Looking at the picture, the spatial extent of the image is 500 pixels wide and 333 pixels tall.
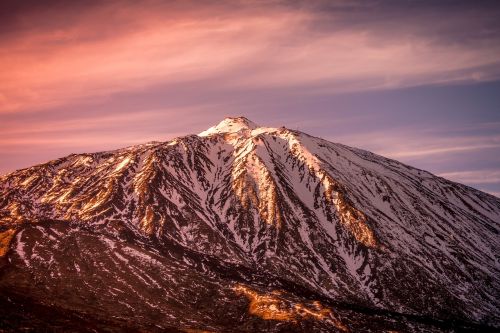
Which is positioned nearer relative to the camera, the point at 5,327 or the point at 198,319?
the point at 5,327

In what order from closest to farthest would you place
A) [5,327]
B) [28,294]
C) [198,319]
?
[5,327] < [28,294] < [198,319]

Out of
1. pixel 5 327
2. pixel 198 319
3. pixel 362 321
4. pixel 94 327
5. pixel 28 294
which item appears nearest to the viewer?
pixel 5 327

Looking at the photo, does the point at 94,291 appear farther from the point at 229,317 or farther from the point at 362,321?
the point at 362,321

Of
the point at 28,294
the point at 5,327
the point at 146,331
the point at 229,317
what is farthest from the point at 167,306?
the point at 5,327

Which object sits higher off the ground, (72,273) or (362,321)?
(72,273)

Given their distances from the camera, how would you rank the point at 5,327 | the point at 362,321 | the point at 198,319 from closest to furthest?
the point at 5,327
the point at 198,319
the point at 362,321

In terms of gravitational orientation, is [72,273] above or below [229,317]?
above

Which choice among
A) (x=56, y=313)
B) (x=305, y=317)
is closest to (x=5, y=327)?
(x=56, y=313)

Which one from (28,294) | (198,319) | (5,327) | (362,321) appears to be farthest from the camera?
(362,321)

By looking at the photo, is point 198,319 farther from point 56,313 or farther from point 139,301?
point 56,313
